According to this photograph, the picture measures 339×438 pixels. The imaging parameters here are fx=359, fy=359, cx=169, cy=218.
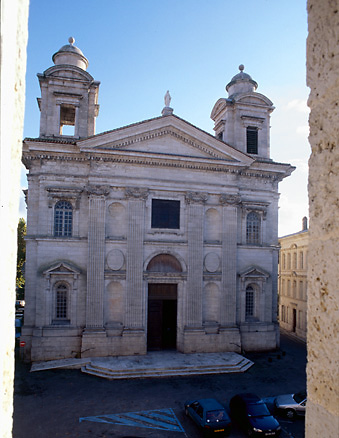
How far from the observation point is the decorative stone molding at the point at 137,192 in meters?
27.1

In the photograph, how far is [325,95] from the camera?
3.01 m

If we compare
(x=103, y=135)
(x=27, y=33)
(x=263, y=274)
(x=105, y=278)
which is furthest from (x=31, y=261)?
(x=27, y=33)

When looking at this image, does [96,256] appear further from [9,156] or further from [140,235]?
[9,156]

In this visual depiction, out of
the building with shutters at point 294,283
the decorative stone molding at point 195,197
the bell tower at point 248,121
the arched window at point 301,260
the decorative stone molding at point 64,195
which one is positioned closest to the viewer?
the decorative stone molding at point 64,195

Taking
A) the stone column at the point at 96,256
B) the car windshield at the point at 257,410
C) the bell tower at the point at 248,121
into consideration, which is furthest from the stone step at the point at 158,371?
the bell tower at the point at 248,121

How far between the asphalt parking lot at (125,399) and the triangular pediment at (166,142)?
52.0ft

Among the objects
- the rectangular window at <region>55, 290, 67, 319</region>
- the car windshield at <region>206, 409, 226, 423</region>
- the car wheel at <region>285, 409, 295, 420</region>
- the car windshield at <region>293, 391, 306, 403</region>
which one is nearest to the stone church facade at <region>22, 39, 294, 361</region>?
the rectangular window at <region>55, 290, 67, 319</region>

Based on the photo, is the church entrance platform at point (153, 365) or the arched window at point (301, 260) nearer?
the church entrance platform at point (153, 365)

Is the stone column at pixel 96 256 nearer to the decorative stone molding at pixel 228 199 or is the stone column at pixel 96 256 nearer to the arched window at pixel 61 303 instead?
the arched window at pixel 61 303

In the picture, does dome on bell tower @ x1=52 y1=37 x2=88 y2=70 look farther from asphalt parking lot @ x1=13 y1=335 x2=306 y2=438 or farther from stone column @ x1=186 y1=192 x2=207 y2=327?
asphalt parking lot @ x1=13 y1=335 x2=306 y2=438

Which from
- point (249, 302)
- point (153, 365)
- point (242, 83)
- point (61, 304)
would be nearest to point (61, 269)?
point (61, 304)

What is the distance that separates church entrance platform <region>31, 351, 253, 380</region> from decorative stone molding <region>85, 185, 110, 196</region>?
38.6 ft

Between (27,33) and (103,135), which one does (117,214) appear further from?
(27,33)

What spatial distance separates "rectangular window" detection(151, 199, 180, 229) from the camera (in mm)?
27891
